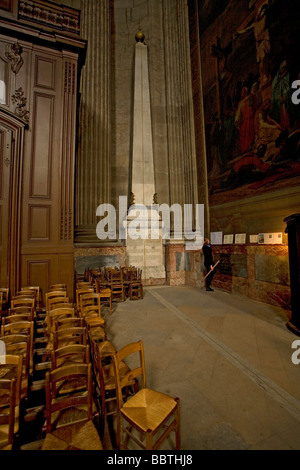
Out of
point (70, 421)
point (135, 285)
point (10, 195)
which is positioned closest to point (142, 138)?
point (10, 195)

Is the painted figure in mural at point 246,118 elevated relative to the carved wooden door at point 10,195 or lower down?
elevated

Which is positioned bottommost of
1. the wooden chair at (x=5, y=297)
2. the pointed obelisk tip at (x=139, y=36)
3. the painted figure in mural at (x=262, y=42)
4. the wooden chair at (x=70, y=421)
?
the wooden chair at (x=70, y=421)

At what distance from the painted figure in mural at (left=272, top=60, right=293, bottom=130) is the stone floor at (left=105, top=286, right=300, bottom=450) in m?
4.95

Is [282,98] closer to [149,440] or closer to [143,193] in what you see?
[143,193]

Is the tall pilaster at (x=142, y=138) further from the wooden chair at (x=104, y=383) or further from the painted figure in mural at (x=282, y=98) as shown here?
the wooden chair at (x=104, y=383)

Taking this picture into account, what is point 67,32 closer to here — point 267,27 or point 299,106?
point 267,27

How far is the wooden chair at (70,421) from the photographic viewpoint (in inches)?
64.1

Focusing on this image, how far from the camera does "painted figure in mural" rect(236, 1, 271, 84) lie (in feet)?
21.5

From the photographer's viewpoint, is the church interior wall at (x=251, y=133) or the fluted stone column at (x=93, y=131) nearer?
the church interior wall at (x=251, y=133)

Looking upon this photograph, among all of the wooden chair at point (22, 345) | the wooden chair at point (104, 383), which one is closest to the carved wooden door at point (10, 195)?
the wooden chair at point (22, 345)

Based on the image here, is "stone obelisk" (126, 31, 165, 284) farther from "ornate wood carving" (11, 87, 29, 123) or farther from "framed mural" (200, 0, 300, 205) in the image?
"ornate wood carving" (11, 87, 29, 123)

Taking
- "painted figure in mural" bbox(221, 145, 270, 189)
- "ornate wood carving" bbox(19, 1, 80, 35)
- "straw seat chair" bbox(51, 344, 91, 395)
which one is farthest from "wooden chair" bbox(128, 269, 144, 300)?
"ornate wood carving" bbox(19, 1, 80, 35)

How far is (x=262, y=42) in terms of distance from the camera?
264 inches
